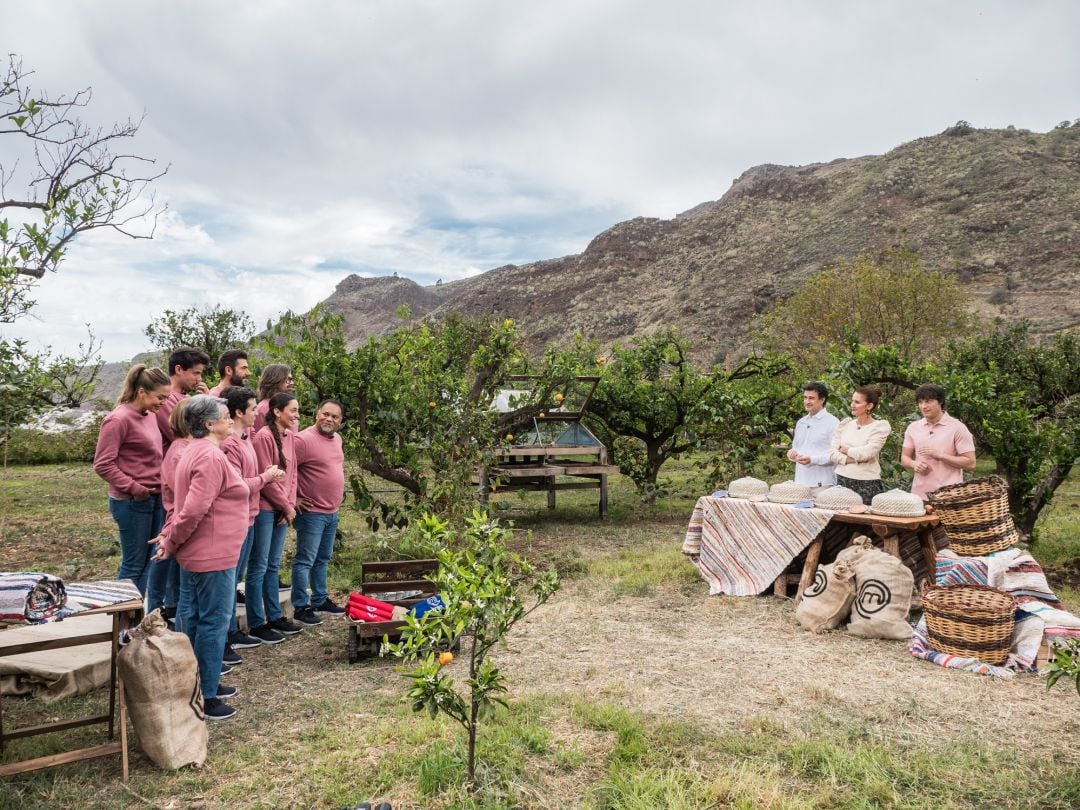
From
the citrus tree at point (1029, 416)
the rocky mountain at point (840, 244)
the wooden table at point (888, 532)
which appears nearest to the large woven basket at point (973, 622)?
the wooden table at point (888, 532)

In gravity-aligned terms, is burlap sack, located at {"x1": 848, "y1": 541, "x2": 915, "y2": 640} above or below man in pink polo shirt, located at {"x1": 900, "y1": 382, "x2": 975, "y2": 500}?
below

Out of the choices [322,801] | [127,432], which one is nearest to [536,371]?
[127,432]

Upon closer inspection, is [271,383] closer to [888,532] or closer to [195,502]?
[195,502]

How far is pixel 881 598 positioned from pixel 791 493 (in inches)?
47.2

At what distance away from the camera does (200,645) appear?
3.33 metres

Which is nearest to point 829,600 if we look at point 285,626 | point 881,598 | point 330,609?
point 881,598

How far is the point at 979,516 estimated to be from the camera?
4652 millimetres

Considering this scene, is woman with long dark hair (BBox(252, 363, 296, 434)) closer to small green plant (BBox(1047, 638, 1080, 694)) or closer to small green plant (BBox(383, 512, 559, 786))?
small green plant (BBox(383, 512, 559, 786))

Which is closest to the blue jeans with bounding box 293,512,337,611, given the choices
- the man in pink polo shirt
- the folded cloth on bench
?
the folded cloth on bench

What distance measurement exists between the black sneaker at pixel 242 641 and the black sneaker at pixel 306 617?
0.48 meters

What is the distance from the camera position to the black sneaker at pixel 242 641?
4.48 metres

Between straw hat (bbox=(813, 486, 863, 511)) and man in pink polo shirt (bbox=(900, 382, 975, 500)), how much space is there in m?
0.53

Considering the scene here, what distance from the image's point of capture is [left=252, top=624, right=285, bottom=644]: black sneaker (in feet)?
15.2

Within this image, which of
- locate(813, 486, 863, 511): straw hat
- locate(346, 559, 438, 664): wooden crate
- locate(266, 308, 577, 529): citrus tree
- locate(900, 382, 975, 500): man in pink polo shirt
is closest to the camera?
locate(346, 559, 438, 664): wooden crate
